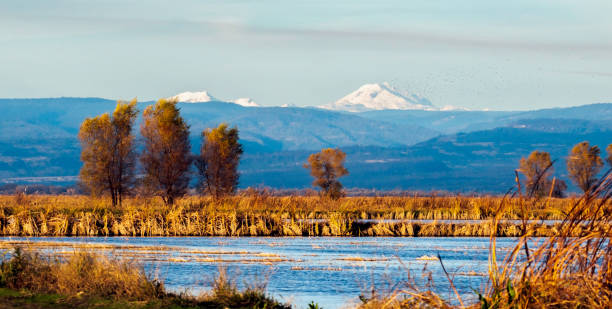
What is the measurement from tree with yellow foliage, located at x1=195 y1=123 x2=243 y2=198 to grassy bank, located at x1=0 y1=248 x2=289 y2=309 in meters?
45.4

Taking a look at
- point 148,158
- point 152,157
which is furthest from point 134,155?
point 152,157

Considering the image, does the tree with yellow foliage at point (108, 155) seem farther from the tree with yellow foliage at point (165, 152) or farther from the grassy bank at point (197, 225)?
the grassy bank at point (197, 225)

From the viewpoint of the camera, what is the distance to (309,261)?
29438 millimetres

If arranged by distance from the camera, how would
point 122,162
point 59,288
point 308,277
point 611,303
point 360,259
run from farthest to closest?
point 122,162
point 360,259
point 308,277
point 59,288
point 611,303

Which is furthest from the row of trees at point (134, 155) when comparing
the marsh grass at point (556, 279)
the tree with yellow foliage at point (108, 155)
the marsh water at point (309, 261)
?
the marsh grass at point (556, 279)

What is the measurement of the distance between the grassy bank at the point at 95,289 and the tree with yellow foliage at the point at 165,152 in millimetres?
40892

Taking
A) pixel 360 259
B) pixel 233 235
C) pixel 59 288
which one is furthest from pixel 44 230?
pixel 59 288

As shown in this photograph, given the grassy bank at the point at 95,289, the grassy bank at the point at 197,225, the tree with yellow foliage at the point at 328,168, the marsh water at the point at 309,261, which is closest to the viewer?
the grassy bank at the point at 95,289

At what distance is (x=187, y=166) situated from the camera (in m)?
63.4

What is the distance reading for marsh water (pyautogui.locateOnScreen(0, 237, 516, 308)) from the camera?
22391 millimetres

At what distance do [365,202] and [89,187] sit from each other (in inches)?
706

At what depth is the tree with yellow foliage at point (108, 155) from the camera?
6044 centimetres

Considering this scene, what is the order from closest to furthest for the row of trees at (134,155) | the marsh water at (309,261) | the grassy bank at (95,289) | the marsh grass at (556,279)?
the marsh grass at (556,279) < the grassy bank at (95,289) < the marsh water at (309,261) < the row of trees at (134,155)

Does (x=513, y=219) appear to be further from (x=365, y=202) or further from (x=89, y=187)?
(x=89, y=187)
